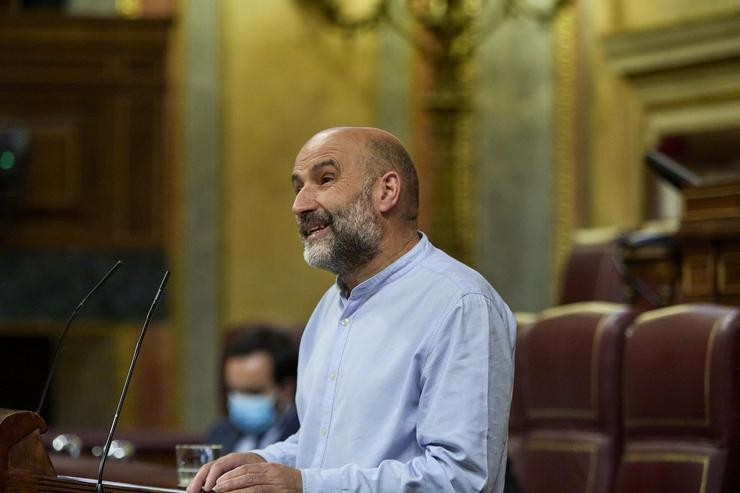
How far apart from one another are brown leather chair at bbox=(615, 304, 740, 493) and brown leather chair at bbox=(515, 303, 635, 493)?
8 centimetres

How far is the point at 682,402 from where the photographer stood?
11.1ft

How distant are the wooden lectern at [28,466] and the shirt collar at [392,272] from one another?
0.42 metres

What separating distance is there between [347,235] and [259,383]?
7.76 ft

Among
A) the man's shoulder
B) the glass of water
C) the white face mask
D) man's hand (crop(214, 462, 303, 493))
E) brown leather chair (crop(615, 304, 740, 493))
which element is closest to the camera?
man's hand (crop(214, 462, 303, 493))

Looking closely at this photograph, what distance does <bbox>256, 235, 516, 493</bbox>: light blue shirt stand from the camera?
6.73ft

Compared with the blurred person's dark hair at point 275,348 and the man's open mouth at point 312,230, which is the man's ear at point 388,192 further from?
the blurred person's dark hair at point 275,348

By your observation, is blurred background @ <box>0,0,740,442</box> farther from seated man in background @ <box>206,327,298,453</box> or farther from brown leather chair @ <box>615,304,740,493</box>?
brown leather chair @ <box>615,304,740,493</box>

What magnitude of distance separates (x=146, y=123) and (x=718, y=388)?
3.93m

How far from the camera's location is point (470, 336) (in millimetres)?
2111

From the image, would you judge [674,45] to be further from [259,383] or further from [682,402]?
[682,402]

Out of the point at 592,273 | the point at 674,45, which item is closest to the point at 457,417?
the point at 592,273

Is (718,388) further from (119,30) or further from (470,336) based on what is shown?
(119,30)

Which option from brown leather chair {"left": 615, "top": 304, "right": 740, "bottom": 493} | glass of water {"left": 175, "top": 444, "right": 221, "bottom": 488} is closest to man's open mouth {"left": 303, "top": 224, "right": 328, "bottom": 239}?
glass of water {"left": 175, "top": 444, "right": 221, "bottom": 488}

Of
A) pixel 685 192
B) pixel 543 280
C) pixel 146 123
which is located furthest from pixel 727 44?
pixel 146 123
